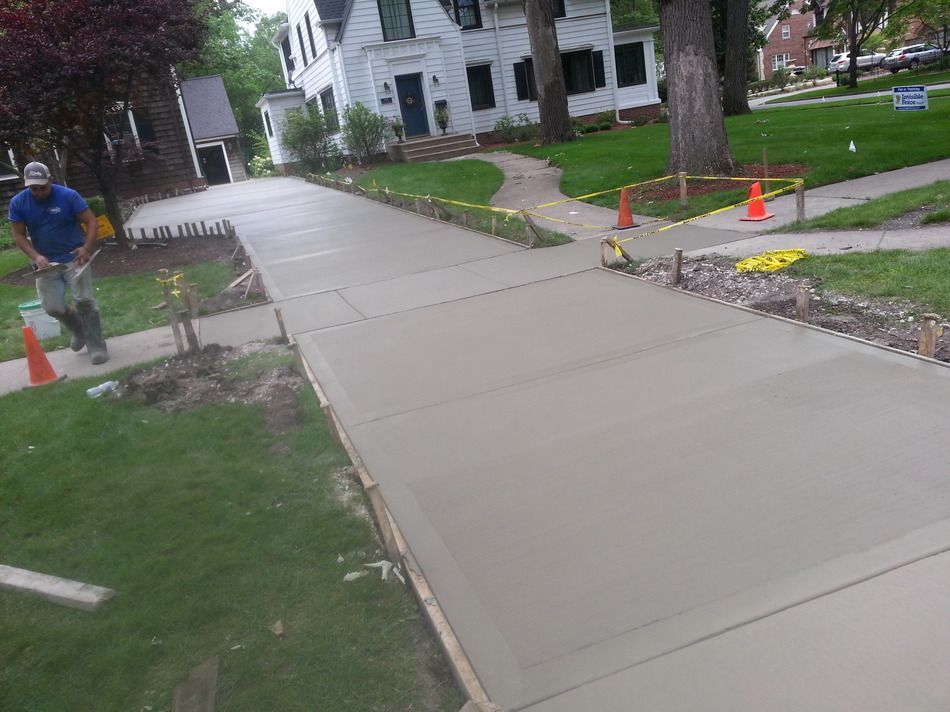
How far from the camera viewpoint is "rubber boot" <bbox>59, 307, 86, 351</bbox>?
8061mm

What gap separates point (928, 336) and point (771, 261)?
9.86ft

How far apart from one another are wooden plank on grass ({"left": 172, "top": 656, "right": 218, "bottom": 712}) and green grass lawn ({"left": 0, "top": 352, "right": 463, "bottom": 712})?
43 mm

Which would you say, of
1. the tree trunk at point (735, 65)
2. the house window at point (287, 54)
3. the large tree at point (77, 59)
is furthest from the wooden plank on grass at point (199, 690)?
the house window at point (287, 54)

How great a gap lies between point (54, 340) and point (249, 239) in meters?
7.29

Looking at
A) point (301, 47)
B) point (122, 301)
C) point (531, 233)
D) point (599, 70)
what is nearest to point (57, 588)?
point (122, 301)

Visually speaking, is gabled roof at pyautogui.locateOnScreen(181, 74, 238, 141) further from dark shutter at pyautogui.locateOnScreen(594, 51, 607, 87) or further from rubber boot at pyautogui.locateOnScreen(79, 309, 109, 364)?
rubber boot at pyautogui.locateOnScreen(79, 309, 109, 364)

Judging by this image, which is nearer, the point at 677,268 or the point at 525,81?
the point at 677,268

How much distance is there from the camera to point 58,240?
7926mm

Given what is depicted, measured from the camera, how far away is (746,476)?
14.7ft

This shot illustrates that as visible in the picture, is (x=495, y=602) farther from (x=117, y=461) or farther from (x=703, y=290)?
(x=703, y=290)

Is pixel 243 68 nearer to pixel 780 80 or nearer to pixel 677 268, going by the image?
pixel 780 80

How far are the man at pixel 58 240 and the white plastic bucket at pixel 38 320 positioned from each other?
1361mm

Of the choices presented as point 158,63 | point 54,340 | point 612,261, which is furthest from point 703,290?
point 158,63

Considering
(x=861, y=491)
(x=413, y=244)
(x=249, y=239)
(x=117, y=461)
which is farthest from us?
(x=249, y=239)
